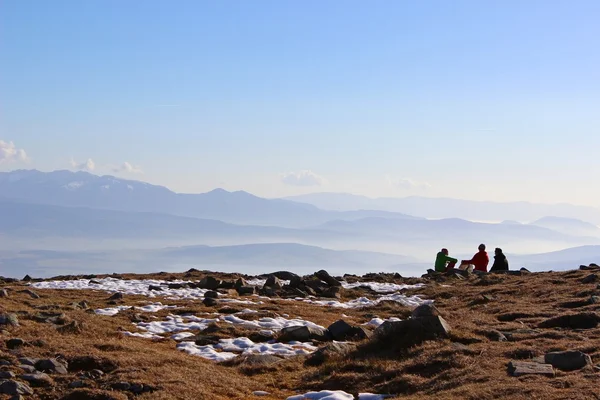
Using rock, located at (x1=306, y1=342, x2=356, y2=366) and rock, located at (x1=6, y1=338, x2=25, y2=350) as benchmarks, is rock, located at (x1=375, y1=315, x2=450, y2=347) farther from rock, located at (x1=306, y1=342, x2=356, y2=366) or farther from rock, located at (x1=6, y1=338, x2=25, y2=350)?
rock, located at (x1=6, y1=338, x2=25, y2=350)

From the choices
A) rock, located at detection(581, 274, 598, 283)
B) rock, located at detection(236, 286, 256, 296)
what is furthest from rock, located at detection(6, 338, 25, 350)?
rock, located at detection(581, 274, 598, 283)

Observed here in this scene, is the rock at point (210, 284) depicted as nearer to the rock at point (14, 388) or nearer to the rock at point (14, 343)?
the rock at point (14, 343)

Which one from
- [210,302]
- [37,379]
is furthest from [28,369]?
[210,302]

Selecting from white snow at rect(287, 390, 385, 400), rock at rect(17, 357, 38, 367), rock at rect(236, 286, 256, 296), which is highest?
rock at rect(236, 286, 256, 296)

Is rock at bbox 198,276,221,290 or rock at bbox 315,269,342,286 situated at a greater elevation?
rock at bbox 315,269,342,286

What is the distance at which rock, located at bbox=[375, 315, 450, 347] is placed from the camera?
1750cm

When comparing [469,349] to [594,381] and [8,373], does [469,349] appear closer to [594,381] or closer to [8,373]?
[594,381]

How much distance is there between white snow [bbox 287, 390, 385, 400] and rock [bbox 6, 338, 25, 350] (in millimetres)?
7144

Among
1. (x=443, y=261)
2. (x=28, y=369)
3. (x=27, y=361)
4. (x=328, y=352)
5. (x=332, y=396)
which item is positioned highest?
(x=443, y=261)

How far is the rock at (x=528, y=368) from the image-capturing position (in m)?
13.2

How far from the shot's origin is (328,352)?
57.2ft

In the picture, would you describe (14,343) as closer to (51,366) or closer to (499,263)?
(51,366)

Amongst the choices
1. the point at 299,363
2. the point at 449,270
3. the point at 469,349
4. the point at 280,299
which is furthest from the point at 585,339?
the point at 449,270

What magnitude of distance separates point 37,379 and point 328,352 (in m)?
7.61
